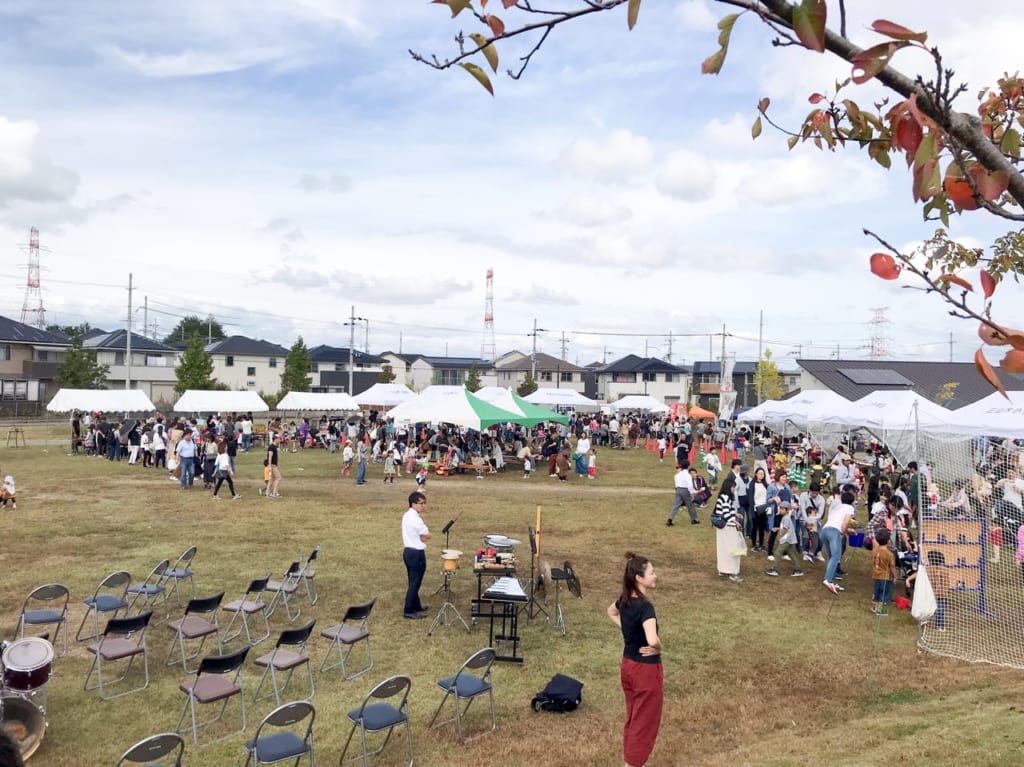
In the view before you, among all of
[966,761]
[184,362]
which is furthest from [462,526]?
[184,362]

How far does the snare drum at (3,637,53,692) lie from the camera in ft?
17.1

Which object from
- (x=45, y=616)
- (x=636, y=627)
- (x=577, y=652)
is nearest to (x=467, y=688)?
(x=636, y=627)

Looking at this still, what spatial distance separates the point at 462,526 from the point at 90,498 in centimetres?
911

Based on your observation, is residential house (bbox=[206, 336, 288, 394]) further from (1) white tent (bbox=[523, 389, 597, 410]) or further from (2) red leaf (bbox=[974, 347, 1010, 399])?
(2) red leaf (bbox=[974, 347, 1010, 399])

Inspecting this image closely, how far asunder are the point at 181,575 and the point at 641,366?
67610mm

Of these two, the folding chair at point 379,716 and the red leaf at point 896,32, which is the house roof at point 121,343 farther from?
the red leaf at point 896,32

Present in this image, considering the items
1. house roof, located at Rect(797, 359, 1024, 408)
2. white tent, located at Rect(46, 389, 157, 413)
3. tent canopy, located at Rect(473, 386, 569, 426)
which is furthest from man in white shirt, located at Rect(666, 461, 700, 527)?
house roof, located at Rect(797, 359, 1024, 408)

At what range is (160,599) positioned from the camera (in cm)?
888

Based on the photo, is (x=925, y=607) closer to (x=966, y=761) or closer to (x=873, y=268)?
(x=966, y=761)

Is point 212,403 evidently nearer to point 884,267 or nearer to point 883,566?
point 883,566

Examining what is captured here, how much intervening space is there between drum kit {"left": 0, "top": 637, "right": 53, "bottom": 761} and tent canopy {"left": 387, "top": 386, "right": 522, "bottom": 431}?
14.6 m

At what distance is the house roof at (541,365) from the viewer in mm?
79000

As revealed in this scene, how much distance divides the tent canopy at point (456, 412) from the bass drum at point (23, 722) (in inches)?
592

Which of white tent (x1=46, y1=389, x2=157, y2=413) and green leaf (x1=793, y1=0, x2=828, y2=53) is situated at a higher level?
green leaf (x1=793, y1=0, x2=828, y2=53)
